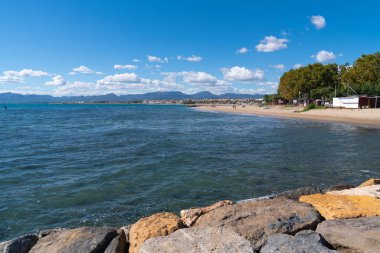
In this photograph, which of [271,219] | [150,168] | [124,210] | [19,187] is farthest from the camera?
[150,168]

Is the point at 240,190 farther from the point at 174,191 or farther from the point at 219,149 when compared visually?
the point at 219,149

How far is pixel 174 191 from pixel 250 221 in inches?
283

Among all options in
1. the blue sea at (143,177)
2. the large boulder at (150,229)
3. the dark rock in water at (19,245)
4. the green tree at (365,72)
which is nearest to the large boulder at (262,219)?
the large boulder at (150,229)

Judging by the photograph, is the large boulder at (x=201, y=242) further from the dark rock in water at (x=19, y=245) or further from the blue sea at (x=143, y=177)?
the blue sea at (x=143, y=177)

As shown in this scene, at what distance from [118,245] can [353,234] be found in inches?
186

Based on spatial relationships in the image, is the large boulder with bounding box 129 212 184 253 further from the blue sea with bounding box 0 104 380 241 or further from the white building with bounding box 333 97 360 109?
the white building with bounding box 333 97 360 109

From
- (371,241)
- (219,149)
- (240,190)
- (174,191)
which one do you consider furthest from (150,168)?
(371,241)

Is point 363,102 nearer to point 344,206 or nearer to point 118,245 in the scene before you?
point 344,206

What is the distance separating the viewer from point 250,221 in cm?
696

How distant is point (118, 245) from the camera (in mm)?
6547

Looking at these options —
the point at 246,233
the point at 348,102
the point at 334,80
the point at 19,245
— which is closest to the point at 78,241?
the point at 19,245

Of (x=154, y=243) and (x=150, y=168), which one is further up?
(x=154, y=243)

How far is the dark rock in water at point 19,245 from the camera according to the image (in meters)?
7.00

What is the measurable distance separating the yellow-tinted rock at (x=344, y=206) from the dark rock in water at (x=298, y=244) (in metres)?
1.85
